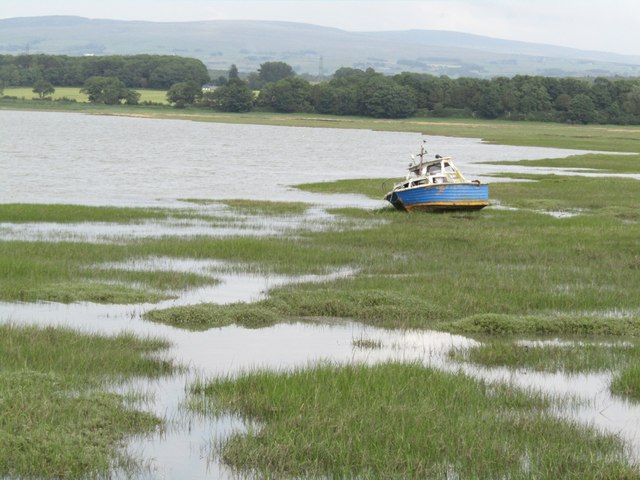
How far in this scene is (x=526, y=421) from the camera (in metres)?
12.2

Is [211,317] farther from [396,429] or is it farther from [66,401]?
[396,429]

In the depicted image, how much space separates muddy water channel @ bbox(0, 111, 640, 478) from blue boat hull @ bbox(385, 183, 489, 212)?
138 inches

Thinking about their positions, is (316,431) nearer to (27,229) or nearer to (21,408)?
(21,408)

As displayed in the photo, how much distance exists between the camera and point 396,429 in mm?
11750

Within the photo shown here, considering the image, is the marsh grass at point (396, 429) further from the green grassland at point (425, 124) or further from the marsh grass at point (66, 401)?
the green grassland at point (425, 124)

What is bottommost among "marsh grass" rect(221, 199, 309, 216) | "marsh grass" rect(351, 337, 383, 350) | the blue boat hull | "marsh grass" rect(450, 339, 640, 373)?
"marsh grass" rect(221, 199, 309, 216)

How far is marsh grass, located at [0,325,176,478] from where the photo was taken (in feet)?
34.6

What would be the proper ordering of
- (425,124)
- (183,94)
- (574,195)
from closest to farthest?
(574,195) → (425,124) → (183,94)

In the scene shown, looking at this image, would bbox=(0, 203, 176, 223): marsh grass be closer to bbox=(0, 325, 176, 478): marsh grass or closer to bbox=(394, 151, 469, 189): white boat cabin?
bbox=(394, 151, 469, 189): white boat cabin

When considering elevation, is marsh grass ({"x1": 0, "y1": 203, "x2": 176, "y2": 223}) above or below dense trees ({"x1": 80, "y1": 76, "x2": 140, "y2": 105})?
above

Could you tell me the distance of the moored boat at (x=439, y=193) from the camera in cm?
3862

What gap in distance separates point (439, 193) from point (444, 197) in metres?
0.23

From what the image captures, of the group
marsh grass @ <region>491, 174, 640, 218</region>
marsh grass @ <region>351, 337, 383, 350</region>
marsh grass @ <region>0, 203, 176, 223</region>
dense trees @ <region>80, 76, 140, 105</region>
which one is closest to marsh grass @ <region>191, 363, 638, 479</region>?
marsh grass @ <region>351, 337, 383, 350</region>

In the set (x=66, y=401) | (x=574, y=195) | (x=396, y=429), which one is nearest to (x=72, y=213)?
(x=574, y=195)
